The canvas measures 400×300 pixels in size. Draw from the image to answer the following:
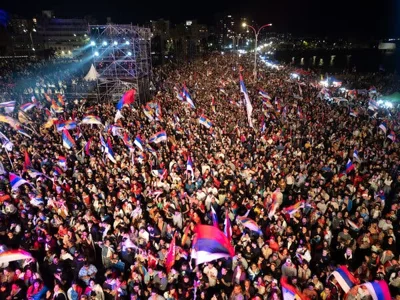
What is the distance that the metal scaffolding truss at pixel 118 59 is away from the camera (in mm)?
23797

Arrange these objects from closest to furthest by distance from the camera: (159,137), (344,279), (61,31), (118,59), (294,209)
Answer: (344,279)
(294,209)
(159,137)
(118,59)
(61,31)

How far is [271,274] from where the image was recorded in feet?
22.4

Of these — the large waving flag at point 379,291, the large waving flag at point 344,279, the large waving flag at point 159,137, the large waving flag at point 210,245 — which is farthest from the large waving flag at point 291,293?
the large waving flag at point 159,137

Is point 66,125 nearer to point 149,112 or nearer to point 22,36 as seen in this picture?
point 149,112

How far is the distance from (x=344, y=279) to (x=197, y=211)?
4.24 meters

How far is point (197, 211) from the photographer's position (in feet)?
30.1

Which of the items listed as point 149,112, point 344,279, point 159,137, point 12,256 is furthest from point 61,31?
point 344,279

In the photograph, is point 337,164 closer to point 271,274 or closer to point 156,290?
point 271,274

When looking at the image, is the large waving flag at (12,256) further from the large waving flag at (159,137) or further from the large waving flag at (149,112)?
the large waving flag at (149,112)

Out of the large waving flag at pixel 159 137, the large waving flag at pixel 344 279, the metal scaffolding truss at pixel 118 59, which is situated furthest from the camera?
the metal scaffolding truss at pixel 118 59

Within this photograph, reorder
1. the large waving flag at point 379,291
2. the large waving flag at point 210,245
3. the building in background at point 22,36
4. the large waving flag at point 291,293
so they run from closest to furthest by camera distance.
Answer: the large waving flag at point 379,291
the large waving flag at point 291,293
the large waving flag at point 210,245
the building in background at point 22,36

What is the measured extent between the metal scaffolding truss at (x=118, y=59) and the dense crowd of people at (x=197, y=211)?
28.4 feet

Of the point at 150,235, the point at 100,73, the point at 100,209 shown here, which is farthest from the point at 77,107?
the point at 150,235

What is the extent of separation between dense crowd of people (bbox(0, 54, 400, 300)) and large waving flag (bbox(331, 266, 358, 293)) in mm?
141
